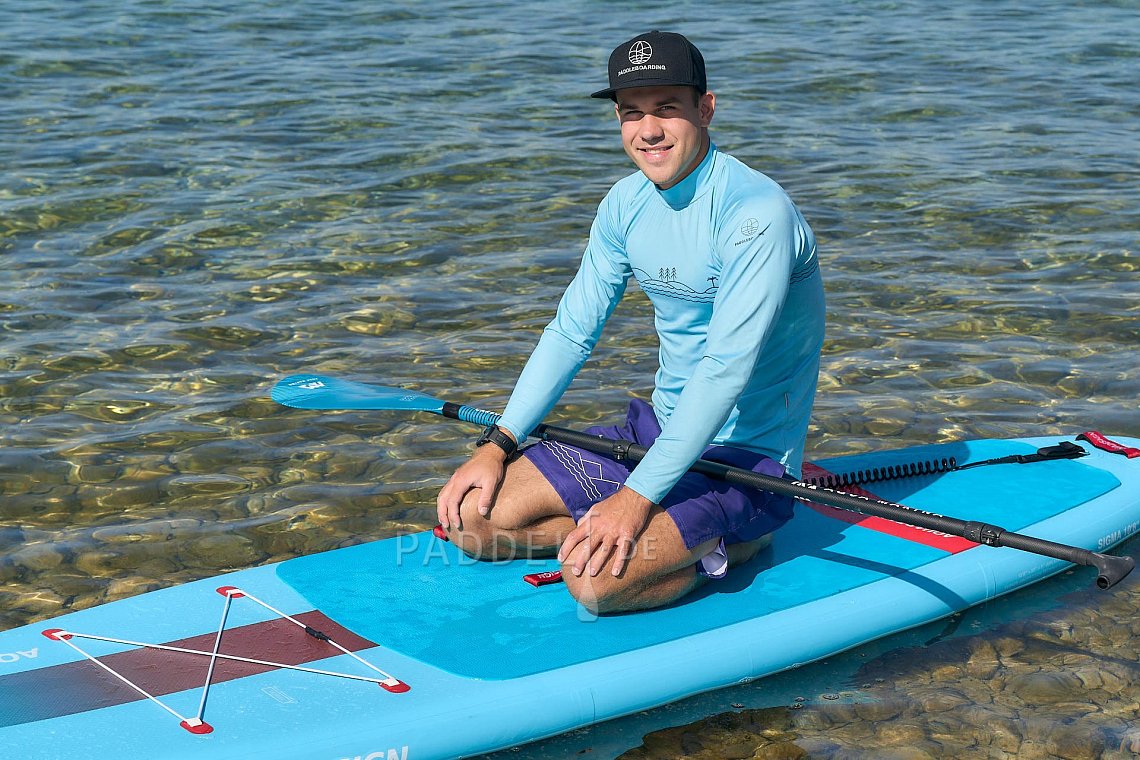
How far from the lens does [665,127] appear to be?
375cm

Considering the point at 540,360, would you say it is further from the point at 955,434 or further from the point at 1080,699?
the point at 955,434

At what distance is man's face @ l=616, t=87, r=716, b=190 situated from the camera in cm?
371

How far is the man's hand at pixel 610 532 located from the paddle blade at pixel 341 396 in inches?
41.1

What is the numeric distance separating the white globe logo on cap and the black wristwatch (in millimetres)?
1200

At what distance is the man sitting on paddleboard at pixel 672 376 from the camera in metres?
3.61

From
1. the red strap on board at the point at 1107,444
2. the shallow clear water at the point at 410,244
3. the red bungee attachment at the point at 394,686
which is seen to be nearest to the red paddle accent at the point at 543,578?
the red bungee attachment at the point at 394,686

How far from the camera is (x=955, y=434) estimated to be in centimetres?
569

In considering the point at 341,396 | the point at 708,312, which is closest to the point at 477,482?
the point at 708,312

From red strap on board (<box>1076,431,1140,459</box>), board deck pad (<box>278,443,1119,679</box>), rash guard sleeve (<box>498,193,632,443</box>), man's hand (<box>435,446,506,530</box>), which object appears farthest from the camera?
red strap on board (<box>1076,431,1140,459</box>)

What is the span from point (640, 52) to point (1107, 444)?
2644 mm

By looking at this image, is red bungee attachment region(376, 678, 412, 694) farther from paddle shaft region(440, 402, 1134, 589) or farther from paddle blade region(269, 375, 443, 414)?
paddle blade region(269, 375, 443, 414)

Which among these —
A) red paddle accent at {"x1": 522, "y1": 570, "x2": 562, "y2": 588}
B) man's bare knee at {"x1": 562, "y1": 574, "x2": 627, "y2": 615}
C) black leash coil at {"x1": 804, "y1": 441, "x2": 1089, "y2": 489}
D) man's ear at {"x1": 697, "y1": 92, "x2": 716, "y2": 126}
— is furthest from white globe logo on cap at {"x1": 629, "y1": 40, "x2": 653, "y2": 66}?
black leash coil at {"x1": 804, "y1": 441, "x2": 1089, "y2": 489}

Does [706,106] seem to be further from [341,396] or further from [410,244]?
[410,244]

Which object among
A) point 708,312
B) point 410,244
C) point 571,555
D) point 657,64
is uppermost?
point 657,64
